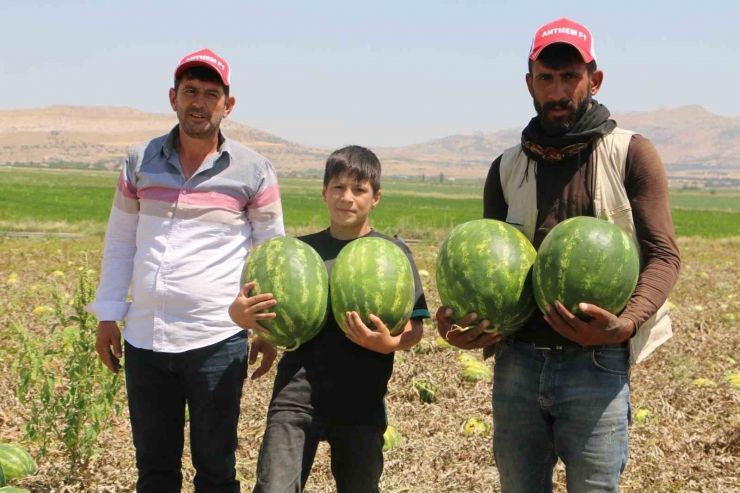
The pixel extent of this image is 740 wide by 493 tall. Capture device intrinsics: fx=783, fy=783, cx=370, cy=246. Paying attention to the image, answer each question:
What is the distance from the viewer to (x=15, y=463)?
4.45m

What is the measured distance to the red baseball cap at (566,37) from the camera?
10.1ft

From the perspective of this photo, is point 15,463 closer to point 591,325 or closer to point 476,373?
point 591,325

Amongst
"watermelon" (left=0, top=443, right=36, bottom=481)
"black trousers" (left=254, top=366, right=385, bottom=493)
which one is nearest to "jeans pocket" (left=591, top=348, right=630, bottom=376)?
"black trousers" (left=254, top=366, right=385, bottom=493)

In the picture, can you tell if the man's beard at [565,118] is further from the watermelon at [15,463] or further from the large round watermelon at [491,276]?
the watermelon at [15,463]

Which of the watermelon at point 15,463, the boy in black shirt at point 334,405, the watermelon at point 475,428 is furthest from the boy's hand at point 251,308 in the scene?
the watermelon at point 475,428

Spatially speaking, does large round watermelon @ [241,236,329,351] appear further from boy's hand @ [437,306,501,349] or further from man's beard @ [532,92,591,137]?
man's beard @ [532,92,591,137]

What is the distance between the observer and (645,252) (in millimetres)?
3090

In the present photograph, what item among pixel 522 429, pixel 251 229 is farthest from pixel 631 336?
pixel 251 229

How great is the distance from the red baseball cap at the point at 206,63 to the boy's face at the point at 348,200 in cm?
77

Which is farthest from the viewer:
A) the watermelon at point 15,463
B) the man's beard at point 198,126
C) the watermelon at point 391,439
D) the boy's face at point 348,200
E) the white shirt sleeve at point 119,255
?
the watermelon at point 391,439

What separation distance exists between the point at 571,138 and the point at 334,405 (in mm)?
1544

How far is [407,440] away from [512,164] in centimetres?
286

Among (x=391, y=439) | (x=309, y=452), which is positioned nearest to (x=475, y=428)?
(x=391, y=439)

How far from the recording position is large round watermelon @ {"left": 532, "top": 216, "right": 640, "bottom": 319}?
287 centimetres
